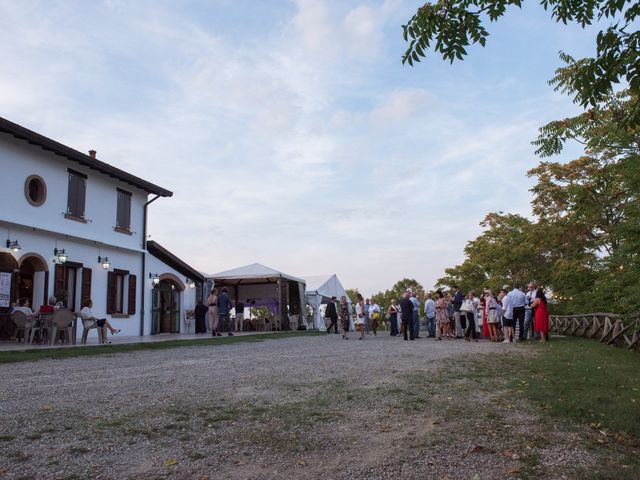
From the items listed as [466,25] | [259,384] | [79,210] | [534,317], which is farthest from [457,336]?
[466,25]

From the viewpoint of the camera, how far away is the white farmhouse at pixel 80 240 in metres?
16.0

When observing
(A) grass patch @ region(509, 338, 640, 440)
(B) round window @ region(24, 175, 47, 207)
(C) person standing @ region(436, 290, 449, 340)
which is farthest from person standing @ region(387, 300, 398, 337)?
(B) round window @ region(24, 175, 47, 207)

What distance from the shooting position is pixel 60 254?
17672mm

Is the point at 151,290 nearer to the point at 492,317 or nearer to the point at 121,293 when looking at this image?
the point at 121,293

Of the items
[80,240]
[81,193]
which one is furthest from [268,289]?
[81,193]

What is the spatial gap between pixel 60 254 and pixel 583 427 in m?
17.0

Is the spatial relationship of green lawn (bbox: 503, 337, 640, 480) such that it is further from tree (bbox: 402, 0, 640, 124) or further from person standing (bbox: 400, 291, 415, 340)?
person standing (bbox: 400, 291, 415, 340)

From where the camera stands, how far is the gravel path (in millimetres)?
3535

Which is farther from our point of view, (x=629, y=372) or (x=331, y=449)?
(x=629, y=372)

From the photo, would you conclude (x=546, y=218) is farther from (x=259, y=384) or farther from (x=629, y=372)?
(x=259, y=384)

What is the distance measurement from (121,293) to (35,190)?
564 centimetres

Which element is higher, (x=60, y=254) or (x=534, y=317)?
(x=60, y=254)

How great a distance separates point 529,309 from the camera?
1581 cm

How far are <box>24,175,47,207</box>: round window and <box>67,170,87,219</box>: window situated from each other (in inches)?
48.3
